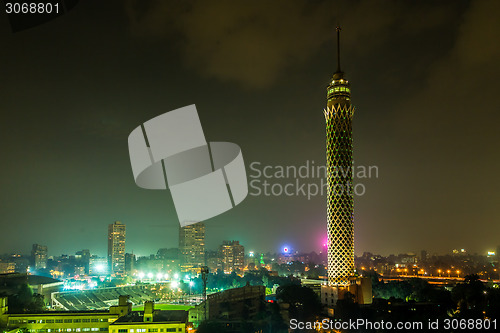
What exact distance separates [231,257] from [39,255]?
47.5m

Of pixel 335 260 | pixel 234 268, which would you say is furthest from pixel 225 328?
pixel 234 268

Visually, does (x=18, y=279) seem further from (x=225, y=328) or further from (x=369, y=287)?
(x=369, y=287)

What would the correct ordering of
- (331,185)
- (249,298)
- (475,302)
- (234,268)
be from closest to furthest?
(475,302)
(331,185)
(249,298)
(234,268)

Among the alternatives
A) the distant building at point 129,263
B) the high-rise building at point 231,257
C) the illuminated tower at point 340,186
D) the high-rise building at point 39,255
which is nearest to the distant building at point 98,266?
the distant building at point 129,263

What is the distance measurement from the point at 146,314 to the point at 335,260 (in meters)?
11.9

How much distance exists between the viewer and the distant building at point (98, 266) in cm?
9925

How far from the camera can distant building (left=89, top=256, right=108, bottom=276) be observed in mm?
99250

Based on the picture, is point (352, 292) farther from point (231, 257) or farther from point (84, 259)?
point (84, 259)

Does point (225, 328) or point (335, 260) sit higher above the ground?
point (335, 260)

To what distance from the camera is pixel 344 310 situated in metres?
23.1

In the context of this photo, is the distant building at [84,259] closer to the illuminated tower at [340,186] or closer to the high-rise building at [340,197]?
the high-rise building at [340,197]

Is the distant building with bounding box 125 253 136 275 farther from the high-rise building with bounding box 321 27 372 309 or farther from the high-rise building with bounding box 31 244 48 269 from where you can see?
the high-rise building with bounding box 321 27 372 309

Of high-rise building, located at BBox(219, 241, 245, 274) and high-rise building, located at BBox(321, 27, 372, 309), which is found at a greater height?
high-rise building, located at BBox(321, 27, 372, 309)

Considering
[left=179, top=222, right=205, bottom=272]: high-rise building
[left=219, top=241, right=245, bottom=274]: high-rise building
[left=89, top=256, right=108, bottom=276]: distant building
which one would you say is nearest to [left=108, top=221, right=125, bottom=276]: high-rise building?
[left=89, top=256, right=108, bottom=276]: distant building
